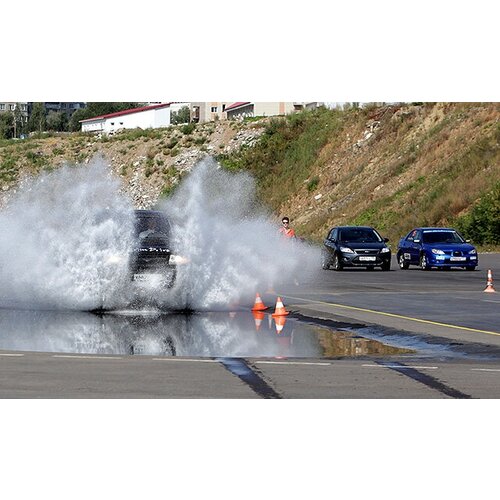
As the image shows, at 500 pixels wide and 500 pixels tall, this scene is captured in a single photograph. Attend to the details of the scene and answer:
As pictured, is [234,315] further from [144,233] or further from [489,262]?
[489,262]

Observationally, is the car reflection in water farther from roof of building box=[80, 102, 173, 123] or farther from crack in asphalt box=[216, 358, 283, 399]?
roof of building box=[80, 102, 173, 123]

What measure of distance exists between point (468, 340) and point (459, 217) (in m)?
43.6

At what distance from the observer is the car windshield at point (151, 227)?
23.5 m

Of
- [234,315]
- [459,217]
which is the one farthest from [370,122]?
[234,315]

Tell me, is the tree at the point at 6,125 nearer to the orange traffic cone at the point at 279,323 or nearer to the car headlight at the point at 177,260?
the car headlight at the point at 177,260

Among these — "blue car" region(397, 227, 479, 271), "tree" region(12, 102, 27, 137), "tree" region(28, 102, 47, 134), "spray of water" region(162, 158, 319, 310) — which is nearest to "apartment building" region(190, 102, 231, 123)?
"tree" region(28, 102, 47, 134)

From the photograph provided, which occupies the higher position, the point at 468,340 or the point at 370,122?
the point at 370,122

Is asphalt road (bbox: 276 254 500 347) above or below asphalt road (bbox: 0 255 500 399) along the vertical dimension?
below

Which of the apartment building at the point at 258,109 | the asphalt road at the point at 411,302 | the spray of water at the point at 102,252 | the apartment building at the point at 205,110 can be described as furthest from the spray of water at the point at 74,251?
the apartment building at the point at 205,110

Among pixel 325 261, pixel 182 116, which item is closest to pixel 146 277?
pixel 325 261

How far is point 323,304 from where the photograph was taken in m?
Result: 25.0

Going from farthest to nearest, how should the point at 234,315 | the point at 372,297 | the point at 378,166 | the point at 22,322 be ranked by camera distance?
the point at 378,166, the point at 372,297, the point at 234,315, the point at 22,322

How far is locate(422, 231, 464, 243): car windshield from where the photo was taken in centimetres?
4222

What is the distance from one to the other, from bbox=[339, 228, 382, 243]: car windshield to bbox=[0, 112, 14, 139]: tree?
276 ft
